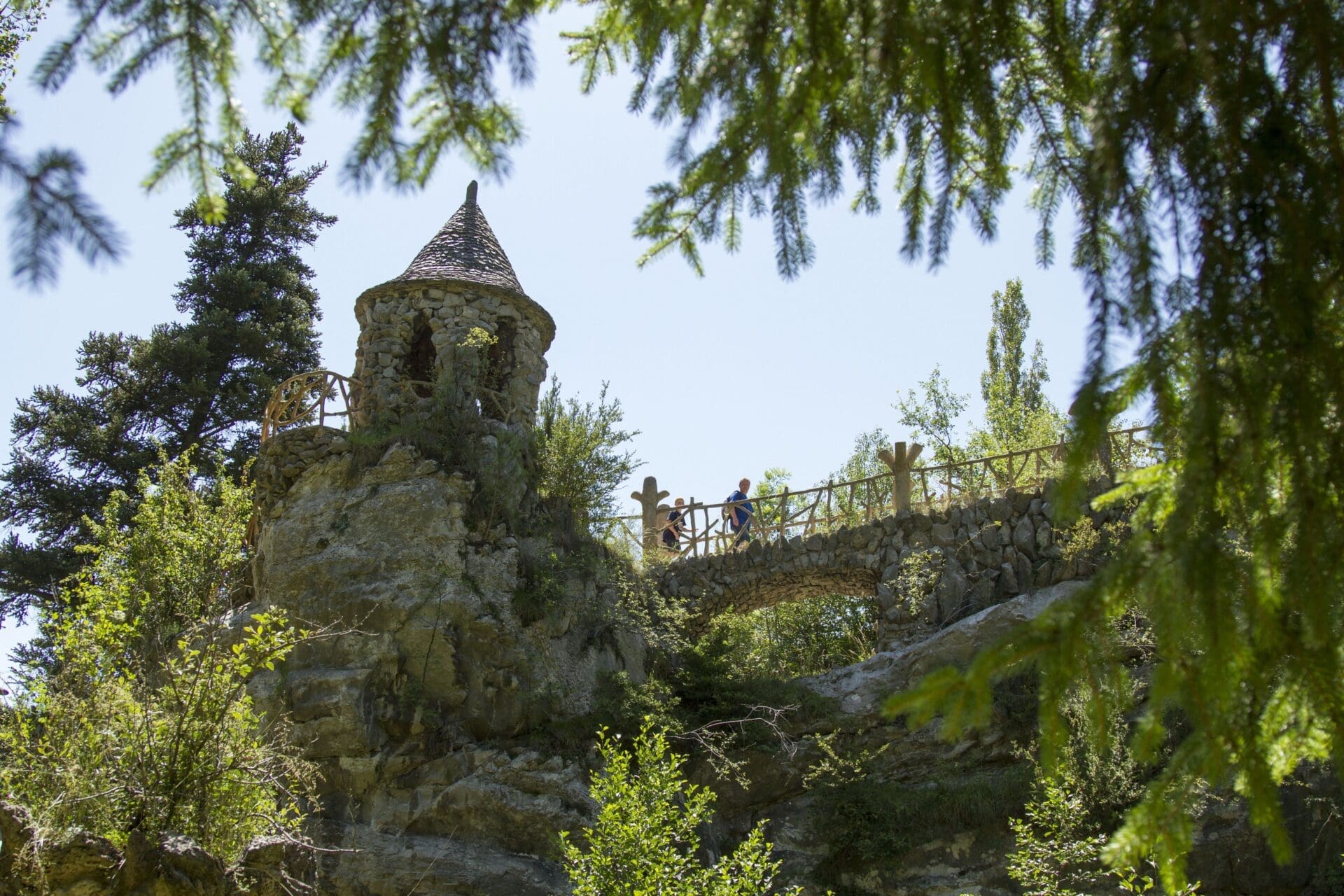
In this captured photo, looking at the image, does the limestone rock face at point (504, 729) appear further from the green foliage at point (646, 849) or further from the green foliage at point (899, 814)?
the green foliage at point (646, 849)

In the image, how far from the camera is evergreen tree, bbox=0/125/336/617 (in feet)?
55.5

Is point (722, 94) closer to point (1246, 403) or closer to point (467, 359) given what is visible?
point (1246, 403)

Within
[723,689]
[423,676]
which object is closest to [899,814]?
[723,689]

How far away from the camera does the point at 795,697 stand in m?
13.2

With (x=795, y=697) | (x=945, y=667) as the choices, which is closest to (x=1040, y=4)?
(x=945, y=667)

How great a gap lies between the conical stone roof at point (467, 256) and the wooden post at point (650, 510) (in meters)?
3.69

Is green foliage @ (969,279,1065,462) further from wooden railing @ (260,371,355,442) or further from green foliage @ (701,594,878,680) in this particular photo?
wooden railing @ (260,371,355,442)

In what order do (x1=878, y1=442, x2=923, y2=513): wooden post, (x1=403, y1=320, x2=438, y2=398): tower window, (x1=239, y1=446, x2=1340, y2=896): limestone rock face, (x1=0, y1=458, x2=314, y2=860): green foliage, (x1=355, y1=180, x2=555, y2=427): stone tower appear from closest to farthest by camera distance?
(x1=0, y1=458, x2=314, y2=860): green foliage, (x1=239, y1=446, x2=1340, y2=896): limestone rock face, (x1=355, y1=180, x2=555, y2=427): stone tower, (x1=403, y1=320, x2=438, y2=398): tower window, (x1=878, y1=442, x2=923, y2=513): wooden post

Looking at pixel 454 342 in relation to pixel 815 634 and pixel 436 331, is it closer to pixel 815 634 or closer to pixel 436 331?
pixel 436 331

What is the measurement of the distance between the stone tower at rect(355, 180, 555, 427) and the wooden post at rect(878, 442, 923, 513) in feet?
16.3

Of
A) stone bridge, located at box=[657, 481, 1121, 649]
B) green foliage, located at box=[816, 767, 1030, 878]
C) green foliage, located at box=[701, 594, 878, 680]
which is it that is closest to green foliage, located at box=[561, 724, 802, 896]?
green foliage, located at box=[816, 767, 1030, 878]

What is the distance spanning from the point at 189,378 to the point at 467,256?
571cm

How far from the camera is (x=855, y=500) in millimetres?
16484

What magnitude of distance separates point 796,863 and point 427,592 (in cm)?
470
